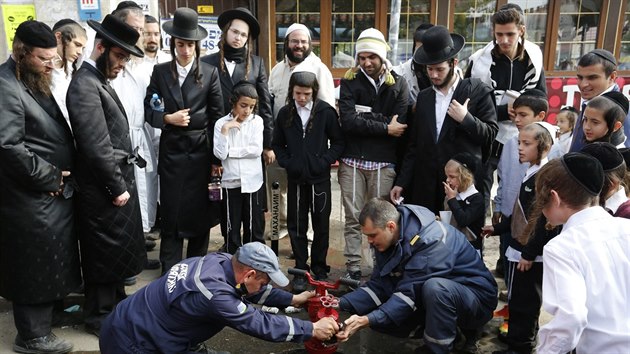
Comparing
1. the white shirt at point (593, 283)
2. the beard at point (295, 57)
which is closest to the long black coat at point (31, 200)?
the beard at point (295, 57)

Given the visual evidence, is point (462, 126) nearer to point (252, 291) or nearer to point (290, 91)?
point (290, 91)

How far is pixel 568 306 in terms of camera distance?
200cm

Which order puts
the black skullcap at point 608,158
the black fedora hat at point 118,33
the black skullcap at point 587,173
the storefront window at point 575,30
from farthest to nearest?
the storefront window at point 575,30, the black fedora hat at point 118,33, the black skullcap at point 608,158, the black skullcap at point 587,173

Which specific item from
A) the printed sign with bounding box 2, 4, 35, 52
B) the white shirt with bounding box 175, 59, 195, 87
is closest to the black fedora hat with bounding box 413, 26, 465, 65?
the white shirt with bounding box 175, 59, 195, 87

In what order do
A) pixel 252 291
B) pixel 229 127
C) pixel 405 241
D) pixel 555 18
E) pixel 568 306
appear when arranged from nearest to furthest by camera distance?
pixel 568 306 < pixel 252 291 < pixel 405 241 < pixel 229 127 < pixel 555 18

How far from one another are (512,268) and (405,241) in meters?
0.86

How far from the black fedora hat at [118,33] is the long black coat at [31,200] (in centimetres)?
57

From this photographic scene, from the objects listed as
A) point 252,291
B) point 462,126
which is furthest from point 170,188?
point 462,126

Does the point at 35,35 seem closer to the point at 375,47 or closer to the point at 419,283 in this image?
the point at 375,47

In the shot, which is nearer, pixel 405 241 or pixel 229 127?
pixel 405 241

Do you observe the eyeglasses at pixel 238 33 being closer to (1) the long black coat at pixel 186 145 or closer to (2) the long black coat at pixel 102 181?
(1) the long black coat at pixel 186 145

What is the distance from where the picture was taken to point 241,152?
443 cm

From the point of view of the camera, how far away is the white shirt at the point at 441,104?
4145 millimetres

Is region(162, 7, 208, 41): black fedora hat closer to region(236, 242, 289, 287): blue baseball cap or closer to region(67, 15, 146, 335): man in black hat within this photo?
region(67, 15, 146, 335): man in black hat
